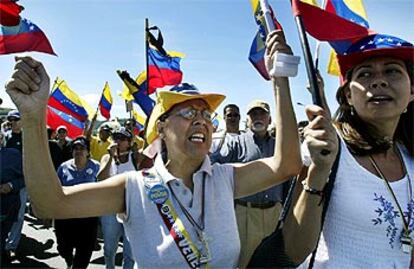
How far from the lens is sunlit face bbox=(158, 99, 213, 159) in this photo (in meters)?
2.23

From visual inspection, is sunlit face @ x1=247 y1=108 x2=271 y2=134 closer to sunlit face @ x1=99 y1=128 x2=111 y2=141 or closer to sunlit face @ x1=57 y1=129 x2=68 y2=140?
sunlit face @ x1=99 y1=128 x2=111 y2=141

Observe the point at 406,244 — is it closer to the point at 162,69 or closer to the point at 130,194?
the point at 130,194

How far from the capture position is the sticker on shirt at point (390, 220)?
1.66 m

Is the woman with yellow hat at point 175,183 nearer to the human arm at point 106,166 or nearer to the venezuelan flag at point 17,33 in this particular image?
the venezuelan flag at point 17,33

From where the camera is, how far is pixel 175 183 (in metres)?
2.16

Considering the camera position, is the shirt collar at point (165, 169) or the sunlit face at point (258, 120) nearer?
the shirt collar at point (165, 169)

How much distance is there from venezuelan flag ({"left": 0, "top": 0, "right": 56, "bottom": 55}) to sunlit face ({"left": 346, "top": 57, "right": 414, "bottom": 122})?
5.35ft

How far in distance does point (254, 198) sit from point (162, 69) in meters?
2.69

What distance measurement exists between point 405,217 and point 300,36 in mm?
796

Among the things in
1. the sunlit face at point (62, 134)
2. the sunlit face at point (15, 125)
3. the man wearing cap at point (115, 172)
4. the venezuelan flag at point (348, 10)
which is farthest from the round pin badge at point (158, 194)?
the sunlit face at point (62, 134)

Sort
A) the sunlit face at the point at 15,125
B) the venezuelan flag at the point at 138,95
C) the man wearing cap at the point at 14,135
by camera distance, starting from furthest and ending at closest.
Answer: the sunlit face at the point at 15,125, the man wearing cap at the point at 14,135, the venezuelan flag at the point at 138,95

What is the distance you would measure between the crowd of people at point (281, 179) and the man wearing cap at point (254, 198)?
2480 millimetres

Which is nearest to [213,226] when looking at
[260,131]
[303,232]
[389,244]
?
[303,232]

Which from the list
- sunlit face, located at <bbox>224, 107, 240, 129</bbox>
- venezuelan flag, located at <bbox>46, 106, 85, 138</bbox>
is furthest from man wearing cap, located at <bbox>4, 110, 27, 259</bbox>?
sunlit face, located at <bbox>224, 107, 240, 129</bbox>
